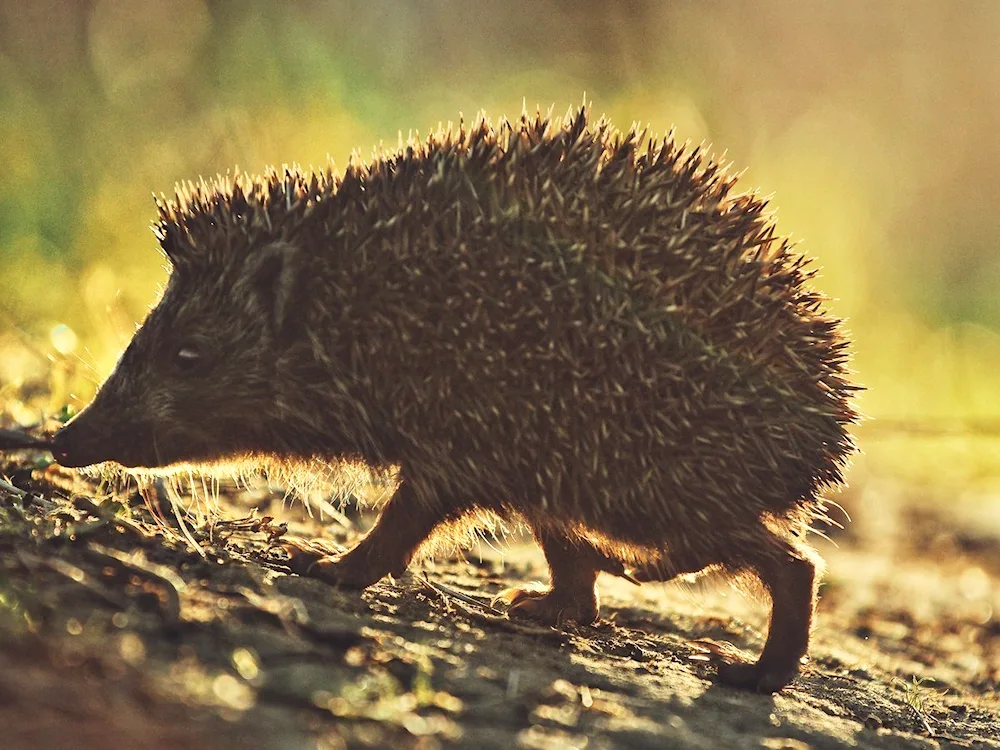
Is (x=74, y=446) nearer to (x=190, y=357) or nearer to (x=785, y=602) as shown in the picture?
(x=190, y=357)

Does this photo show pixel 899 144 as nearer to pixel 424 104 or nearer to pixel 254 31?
pixel 424 104

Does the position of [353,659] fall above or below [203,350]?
below

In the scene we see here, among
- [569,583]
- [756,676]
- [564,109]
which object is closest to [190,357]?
[569,583]

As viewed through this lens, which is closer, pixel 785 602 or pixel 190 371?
pixel 785 602

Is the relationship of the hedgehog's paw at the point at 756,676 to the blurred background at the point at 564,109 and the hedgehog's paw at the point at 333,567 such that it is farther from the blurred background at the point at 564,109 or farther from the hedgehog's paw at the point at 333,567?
the blurred background at the point at 564,109

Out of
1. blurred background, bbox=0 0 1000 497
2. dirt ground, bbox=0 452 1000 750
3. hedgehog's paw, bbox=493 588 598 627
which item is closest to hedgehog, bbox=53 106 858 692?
hedgehog's paw, bbox=493 588 598 627

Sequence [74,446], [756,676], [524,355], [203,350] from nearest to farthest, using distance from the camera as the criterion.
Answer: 1. [524,355]
2. [756,676]
3. [74,446]
4. [203,350]

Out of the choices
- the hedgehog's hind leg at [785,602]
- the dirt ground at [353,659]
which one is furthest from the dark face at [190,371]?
the hedgehog's hind leg at [785,602]
